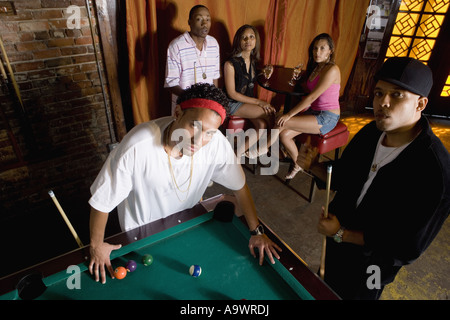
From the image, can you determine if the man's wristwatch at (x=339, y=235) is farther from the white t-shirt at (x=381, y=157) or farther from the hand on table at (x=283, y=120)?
the hand on table at (x=283, y=120)

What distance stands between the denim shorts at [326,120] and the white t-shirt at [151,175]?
180 cm

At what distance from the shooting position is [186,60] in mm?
3316

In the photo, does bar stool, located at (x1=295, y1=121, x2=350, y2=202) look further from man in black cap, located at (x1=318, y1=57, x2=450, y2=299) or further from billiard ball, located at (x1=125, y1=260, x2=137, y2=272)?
billiard ball, located at (x1=125, y1=260, x2=137, y2=272)

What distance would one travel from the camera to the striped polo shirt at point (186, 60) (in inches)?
128

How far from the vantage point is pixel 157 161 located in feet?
5.39

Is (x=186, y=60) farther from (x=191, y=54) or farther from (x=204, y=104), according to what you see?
(x=204, y=104)

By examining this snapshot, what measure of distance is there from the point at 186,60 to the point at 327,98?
1.77 metres

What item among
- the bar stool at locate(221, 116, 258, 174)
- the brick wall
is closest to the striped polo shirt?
the bar stool at locate(221, 116, 258, 174)

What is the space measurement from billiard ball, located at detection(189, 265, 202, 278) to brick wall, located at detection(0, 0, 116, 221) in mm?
2448

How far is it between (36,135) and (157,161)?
6.54ft

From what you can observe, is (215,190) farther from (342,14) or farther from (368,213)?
(342,14)

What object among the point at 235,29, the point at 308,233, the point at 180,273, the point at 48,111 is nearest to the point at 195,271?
the point at 180,273

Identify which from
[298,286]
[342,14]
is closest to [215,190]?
[298,286]

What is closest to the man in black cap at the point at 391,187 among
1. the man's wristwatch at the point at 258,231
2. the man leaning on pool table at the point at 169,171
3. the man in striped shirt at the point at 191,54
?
the man's wristwatch at the point at 258,231
